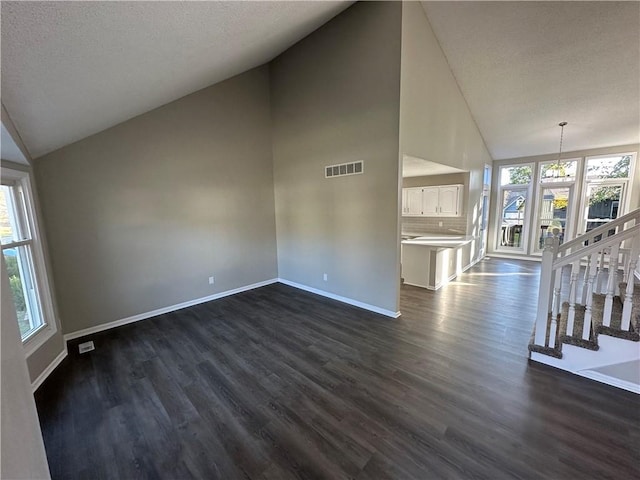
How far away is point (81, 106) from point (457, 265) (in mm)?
6179

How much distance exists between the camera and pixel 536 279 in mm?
5246

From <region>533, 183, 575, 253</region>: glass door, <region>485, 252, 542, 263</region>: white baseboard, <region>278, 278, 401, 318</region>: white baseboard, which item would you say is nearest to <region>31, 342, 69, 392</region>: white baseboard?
<region>278, 278, 401, 318</region>: white baseboard

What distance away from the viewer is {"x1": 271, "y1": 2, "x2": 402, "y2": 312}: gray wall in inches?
135

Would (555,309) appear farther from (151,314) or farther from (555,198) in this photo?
(555,198)

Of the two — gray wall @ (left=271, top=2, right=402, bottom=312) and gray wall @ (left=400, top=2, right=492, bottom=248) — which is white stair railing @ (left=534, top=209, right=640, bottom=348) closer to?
gray wall @ (left=271, top=2, right=402, bottom=312)

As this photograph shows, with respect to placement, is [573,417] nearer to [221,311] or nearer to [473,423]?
[473,423]

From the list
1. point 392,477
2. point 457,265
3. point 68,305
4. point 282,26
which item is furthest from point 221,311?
point 457,265

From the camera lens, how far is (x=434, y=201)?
6.27 meters

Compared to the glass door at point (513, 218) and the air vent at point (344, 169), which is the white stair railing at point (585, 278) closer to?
the air vent at point (344, 169)

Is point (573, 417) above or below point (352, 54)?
below

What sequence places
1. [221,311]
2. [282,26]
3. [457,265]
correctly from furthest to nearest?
[457,265], [221,311], [282,26]

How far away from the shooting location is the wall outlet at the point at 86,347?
3039mm

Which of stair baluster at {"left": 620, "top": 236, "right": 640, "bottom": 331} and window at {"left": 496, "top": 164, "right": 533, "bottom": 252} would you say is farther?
window at {"left": 496, "top": 164, "right": 533, "bottom": 252}

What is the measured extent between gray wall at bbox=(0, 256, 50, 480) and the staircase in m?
3.42
